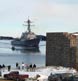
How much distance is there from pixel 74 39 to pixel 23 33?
289 feet

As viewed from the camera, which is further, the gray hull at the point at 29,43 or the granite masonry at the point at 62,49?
the gray hull at the point at 29,43

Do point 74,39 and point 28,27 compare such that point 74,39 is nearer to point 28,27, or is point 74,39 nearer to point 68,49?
point 68,49

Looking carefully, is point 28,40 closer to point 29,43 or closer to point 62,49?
point 29,43

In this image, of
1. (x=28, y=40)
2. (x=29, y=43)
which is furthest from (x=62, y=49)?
(x=29, y=43)

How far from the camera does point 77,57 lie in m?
63.7

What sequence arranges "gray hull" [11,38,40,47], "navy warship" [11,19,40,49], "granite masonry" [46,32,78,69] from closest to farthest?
"granite masonry" [46,32,78,69], "navy warship" [11,19,40,49], "gray hull" [11,38,40,47]

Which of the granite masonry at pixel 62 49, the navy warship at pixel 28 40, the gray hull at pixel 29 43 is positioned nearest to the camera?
the granite masonry at pixel 62 49

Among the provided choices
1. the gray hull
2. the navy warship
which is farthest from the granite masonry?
the gray hull

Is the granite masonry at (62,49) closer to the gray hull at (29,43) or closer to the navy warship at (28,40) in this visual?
the navy warship at (28,40)

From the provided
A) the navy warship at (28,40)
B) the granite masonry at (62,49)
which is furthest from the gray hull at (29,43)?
the granite masonry at (62,49)

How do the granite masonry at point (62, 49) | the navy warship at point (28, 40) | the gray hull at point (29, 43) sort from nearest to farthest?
the granite masonry at point (62, 49)
the navy warship at point (28, 40)
the gray hull at point (29, 43)

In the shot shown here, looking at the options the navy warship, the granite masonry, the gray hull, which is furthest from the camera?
the gray hull

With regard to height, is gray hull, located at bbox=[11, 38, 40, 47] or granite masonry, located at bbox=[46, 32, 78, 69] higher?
granite masonry, located at bbox=[46, 32, 78, 69]

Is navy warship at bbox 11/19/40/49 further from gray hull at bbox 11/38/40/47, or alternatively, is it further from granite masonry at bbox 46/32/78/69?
granite masonry at bbox 46/32/78/69
